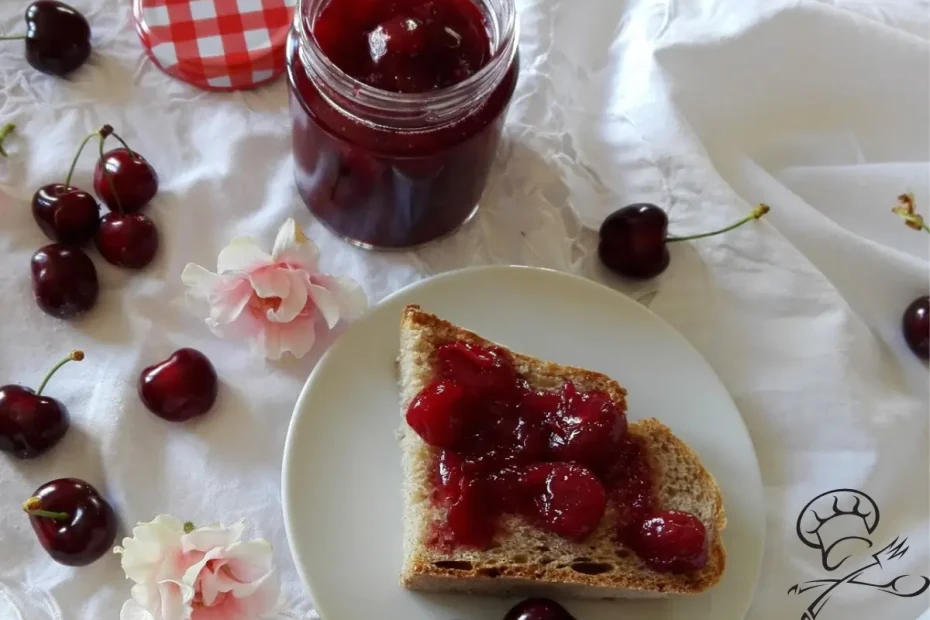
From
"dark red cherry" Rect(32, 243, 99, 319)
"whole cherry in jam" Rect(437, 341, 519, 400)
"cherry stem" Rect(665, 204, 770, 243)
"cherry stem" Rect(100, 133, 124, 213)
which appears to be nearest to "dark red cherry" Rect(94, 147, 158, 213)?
"cherry stem" Rect(100, 133, 124, 213)

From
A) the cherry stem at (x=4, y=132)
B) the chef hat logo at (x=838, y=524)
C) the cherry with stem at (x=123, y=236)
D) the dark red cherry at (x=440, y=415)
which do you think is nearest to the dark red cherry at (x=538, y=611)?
the dark red cherry at (x=440, y=415)

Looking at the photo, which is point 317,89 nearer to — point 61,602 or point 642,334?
point 642,334

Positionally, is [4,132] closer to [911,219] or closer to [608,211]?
[608,211]

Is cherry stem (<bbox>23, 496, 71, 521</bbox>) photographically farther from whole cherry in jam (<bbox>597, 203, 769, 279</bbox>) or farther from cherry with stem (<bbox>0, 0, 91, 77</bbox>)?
whole cherry in jam (<bbox>597, 203, 769, 279</bbox>)

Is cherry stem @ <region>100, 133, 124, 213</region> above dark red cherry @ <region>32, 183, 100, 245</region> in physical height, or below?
above

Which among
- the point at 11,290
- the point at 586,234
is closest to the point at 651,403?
the point at 586,234

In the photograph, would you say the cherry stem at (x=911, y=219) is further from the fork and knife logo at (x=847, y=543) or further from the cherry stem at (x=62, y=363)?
the cherry stem at (x=62, y=363)
